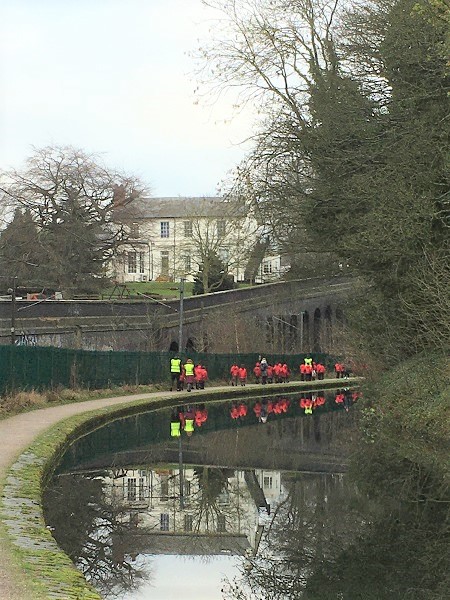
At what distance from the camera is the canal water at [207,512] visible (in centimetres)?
1038

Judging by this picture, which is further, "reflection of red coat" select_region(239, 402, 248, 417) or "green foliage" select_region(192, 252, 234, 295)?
"green foliage" select_region(192, 252, 234, 295)

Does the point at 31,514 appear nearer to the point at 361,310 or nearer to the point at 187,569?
the point at 187,569

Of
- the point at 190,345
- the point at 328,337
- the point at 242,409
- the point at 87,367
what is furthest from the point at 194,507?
the point at 328,337

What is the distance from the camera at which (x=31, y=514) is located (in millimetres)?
12484

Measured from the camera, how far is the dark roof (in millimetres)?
35113

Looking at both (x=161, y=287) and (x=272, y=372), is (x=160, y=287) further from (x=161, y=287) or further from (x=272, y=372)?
(x=272, y=372)

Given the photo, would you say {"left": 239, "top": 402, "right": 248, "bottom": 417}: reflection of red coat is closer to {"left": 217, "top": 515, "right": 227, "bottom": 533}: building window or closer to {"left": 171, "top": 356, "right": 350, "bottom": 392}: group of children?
{"left": 171, "top": 356, "right": 350, "bottom": 392}: group of children

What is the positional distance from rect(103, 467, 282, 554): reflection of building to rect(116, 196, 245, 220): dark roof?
15.3 meters

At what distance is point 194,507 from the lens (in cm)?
1491

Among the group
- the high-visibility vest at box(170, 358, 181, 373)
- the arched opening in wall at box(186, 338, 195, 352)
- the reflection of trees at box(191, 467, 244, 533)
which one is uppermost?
the arched opening in wall at box(186, 338, 195, 352)

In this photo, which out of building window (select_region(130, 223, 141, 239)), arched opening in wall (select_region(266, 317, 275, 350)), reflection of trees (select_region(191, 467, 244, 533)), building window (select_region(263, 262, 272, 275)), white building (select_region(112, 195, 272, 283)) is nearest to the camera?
reflection of trees (select_region(191, 467, 244, 533))

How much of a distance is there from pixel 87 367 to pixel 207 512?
2756cm

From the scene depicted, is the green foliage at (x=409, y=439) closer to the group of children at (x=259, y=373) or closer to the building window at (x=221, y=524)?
the building window at (x=221, y=524)

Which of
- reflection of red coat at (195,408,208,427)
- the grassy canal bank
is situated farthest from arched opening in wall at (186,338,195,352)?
the grassy canal bank
